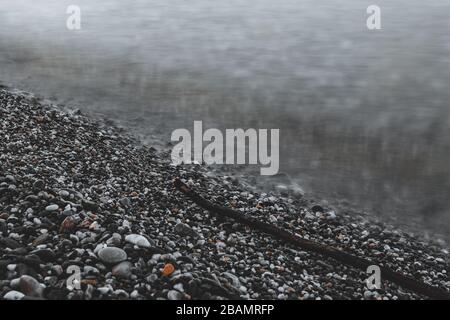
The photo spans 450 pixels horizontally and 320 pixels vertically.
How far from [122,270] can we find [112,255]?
0.23 metres

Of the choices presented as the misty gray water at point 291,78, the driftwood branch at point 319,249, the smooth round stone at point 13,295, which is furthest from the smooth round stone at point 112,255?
the misty gray water at point 291,78

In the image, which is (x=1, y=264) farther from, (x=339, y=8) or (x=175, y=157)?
(x=339, y=8)

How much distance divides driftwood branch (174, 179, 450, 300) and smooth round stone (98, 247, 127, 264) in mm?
1874

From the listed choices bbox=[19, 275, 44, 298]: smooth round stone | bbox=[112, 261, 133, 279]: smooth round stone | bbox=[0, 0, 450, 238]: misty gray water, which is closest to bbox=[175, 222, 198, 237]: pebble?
bbox=[112, 261, 133, 279]: smooth round stone

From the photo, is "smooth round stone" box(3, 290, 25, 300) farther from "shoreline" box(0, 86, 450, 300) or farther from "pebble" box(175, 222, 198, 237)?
"pebble" box(175, 222, 198, 237)

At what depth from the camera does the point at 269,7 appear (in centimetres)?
2041

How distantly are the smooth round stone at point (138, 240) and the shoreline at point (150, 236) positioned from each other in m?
0.01

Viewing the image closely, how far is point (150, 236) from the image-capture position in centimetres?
491

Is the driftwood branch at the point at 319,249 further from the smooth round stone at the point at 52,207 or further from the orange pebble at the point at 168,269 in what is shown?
the smooth round stone at the point at 52,207

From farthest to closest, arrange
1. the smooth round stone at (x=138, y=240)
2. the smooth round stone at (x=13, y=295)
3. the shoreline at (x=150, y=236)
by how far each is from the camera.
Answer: the smooth round stone at (x=138, y=240)
the shoreline at (x=150, y=236)
the smooth round stone at (x=13, y=295)

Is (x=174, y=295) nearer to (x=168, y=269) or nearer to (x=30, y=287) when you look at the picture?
(x=168, y=269)

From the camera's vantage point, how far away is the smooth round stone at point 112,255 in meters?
4.25

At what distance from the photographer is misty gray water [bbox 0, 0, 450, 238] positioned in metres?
8.38

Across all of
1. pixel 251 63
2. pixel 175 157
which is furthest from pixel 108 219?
pixel 251 63
